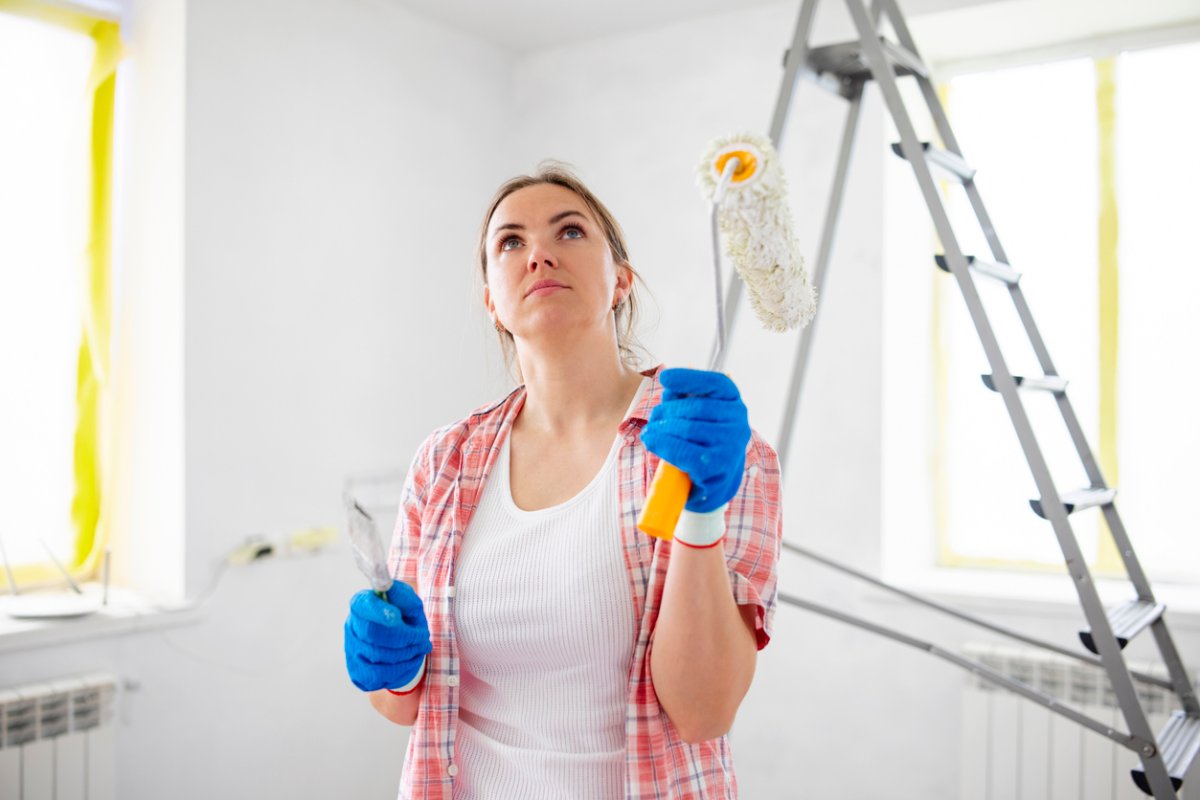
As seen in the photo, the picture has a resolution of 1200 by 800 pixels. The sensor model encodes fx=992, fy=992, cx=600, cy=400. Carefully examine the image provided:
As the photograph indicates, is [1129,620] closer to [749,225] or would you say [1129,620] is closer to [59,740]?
[749,225]

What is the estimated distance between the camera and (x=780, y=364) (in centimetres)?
296

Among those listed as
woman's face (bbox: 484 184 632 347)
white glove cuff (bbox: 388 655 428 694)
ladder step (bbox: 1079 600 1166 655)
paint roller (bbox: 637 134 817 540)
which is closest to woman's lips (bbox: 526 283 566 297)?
woman's face (bbox: 484 184 632 347)

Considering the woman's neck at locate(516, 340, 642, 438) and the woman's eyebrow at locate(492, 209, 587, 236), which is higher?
the woman's eyebrow at locate(492, 209, 587, 236)

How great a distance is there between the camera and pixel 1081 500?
176cm

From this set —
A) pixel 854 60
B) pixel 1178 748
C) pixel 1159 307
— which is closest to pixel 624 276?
pixel 854 60

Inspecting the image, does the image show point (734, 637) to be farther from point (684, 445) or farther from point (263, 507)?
point (263, 507)

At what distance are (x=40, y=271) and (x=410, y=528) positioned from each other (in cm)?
164

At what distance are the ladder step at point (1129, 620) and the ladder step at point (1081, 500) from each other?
0.21 meters

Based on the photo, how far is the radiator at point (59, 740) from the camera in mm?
2125

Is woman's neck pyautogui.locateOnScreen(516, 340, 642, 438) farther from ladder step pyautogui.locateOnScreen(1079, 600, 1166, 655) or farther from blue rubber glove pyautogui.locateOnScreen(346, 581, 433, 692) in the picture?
ladder step pyautogui.locateOnScreen(1079, 600, 1166, 655)

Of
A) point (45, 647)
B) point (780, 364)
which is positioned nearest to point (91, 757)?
point (45, 647)

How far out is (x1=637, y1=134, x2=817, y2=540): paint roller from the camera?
105cm

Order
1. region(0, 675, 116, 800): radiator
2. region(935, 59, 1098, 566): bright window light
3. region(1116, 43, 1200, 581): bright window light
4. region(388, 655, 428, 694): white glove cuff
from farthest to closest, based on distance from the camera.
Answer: region(935, 59, 1098, 566): bright window light, region(1116, 43, 1200, 581): bright window light, region(0, 675, 116, 800): radiator, region(388, 655, 428, 694): white glove cuff

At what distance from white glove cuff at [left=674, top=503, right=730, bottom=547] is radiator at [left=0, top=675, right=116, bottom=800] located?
1764 millimetres
